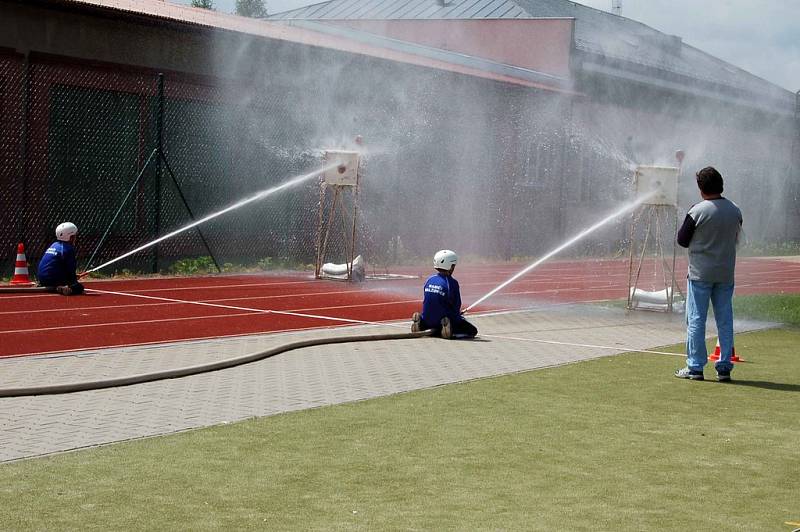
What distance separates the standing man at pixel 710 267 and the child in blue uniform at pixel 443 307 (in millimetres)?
3060

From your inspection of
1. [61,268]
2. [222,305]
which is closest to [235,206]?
[61,268]

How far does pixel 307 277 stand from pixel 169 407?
45.3ft

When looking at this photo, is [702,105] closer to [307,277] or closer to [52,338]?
[307,277]

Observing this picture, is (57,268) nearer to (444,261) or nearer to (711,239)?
(444,261)

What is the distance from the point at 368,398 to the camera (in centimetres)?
899

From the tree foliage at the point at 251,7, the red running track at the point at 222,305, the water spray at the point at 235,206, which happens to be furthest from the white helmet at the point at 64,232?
the tree foliage at the point at 251,7

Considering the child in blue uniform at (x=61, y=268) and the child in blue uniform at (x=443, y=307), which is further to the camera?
the child in blue uniform at (x=61, y=268)

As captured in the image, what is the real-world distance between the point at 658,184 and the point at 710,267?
6.66m

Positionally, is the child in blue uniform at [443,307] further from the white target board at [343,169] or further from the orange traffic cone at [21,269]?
the white target board at [343,169]

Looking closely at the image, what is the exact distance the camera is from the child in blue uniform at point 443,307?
12977mm

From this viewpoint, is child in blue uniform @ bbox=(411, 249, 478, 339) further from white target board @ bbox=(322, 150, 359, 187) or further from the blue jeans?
white target board @ bbox=(322, 150, 359, 187)

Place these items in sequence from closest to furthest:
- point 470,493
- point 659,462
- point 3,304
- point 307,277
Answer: point 470,493 < point 659,462 < point 3,304 < point 307,277

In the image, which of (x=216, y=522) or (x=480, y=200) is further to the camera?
(x=480, y=200)

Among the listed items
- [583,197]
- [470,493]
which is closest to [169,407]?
[470,493]
